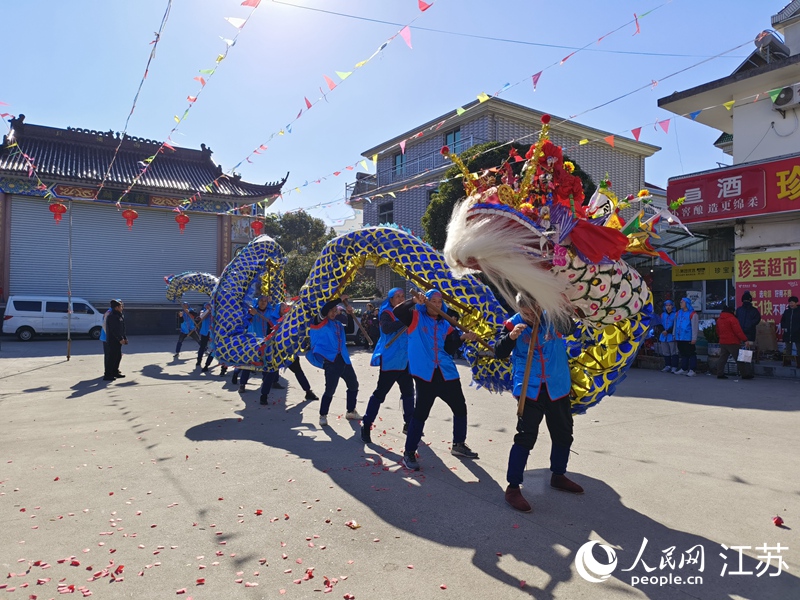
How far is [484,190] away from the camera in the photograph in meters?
3.94

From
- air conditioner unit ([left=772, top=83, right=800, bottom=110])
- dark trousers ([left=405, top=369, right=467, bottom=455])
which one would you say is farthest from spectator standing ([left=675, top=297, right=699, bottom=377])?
dark trousers ([left=405, top=369, right=467, bottom=455])

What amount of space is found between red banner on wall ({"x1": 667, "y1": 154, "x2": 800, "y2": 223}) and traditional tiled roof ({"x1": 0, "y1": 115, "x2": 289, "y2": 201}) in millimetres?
16799

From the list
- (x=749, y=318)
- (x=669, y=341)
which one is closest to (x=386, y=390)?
(x=669, y=341)

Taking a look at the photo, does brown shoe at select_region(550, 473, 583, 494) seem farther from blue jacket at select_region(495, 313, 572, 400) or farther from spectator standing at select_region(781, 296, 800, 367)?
spectator standing at select_region(781, 296, 800, 367)

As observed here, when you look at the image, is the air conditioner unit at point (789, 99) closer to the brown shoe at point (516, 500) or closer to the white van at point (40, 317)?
the brown shoe at point (516, 500)

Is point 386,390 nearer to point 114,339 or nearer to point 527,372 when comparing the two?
point 527,372

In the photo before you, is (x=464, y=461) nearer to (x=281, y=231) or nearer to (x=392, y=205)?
(x=392, y=205)

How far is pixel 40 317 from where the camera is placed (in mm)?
19391

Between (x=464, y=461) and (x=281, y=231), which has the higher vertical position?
(x=281, y=231)

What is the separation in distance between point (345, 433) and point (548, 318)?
307 centimetres

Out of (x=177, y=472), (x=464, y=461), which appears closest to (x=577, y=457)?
(x=464, y=461)

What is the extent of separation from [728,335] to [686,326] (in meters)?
0.90

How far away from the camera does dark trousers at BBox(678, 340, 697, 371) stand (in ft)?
36.6

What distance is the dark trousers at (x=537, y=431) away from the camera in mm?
3883
